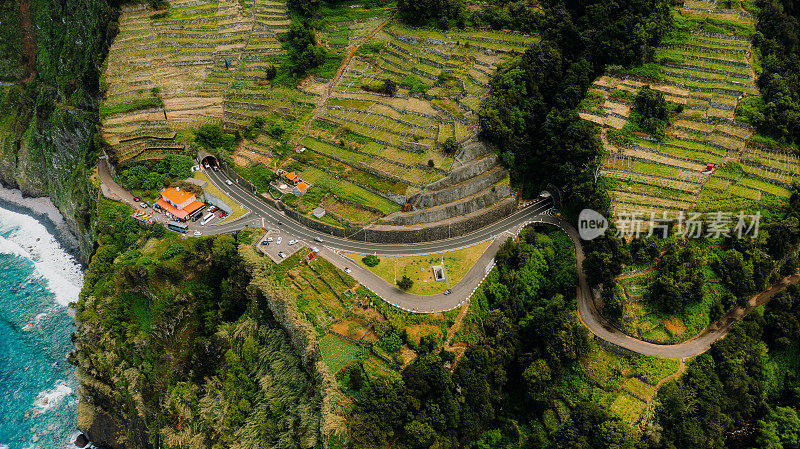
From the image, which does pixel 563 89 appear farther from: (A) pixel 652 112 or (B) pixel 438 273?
(B) pixel 438 273

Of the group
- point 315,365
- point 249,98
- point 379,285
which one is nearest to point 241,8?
point 249,98

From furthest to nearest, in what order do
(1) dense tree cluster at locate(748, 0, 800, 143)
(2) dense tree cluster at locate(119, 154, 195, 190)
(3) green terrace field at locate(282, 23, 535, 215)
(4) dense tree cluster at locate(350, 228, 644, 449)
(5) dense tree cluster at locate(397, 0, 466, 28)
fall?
1. (5) dense tree cluster at locate(397, 0, 466, 28)
2. (2) dense tree cluster at locate(119, 154, 195, 190)
3. (3) green terrace field at locate(282, 23, 535, 215)
4. (1) dense tree cluster at locate(748, 0, 800, 143)
5. (4) dense tree cluster at locate(350, 228, 644, 449)

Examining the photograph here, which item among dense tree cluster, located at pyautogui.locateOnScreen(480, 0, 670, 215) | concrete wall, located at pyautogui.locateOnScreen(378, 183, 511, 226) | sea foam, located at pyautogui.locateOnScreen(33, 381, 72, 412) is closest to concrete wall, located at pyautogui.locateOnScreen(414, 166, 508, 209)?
concrete wall, located at pyautogui.locateOnScreen(378, 183, 511, 226)

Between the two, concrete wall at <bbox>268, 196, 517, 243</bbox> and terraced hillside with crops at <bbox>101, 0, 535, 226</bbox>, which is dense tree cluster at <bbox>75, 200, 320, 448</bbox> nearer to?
concrete wall at <bbox>268, 196, 517, 243</bbox>

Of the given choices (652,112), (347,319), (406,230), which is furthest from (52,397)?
(652,112)

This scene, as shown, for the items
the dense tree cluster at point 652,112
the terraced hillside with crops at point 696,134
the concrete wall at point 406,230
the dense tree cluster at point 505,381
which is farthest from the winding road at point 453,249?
the dense tree cluster at point 652,112
